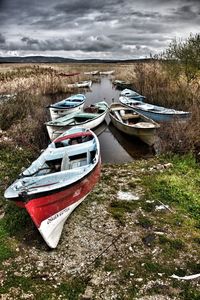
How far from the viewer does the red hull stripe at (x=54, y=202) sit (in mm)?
6047

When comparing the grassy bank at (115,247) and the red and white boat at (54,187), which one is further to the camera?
the red and white boat at (54,187)

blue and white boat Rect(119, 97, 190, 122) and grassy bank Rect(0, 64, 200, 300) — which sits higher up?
blue and white boat Rect(119, 97, 190, 122)

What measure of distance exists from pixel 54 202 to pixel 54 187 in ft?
1.15

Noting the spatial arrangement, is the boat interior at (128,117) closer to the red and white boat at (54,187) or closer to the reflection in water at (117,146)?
the reflection in water at (117,146)

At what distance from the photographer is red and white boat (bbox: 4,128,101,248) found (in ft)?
20.0

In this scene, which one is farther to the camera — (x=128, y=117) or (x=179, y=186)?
(x=128, y=117)

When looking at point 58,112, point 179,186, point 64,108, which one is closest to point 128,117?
point 64,108

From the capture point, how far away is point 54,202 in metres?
6.39

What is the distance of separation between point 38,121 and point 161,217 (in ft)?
31.2

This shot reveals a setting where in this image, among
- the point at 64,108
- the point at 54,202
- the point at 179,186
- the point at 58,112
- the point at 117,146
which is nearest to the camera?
the point at 54,202

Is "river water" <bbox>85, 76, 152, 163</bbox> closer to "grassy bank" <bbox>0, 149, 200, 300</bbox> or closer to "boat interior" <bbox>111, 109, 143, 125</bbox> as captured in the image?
"boat interior" <bbox>111, 109, 143, 125</bbox>

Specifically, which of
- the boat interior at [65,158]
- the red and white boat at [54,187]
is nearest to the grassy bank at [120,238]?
Answer: the red and white boat at [54,187]

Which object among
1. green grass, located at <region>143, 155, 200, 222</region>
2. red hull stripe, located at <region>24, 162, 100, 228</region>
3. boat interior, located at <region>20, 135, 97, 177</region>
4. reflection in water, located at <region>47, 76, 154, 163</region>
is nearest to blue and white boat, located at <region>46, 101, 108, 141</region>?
reflection in water, located at <region>47, 76, 154, 163</region>

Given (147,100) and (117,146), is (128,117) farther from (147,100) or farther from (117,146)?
(147,100)
